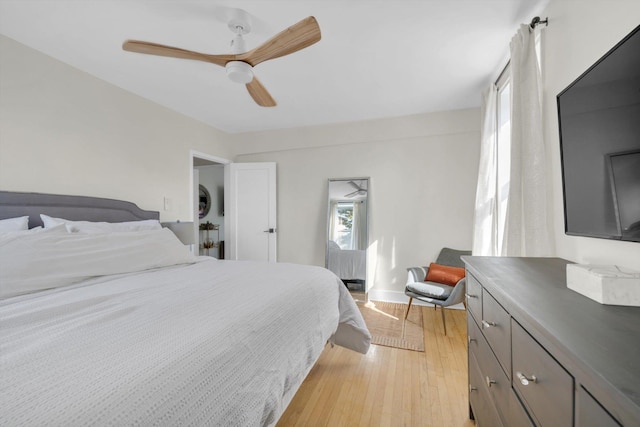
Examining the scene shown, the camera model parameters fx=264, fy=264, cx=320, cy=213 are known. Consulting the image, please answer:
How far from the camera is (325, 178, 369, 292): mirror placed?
11.7 feet

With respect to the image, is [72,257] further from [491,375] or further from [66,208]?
[491,375]

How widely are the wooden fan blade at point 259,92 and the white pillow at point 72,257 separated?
1323 mm

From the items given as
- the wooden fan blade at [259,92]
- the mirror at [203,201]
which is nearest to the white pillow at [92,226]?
the wooden fan blade at [259,92]

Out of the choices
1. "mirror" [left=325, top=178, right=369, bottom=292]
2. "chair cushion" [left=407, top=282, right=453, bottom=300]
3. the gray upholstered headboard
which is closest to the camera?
the gray upholstered headboard

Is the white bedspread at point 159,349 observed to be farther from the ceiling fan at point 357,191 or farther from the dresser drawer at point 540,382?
the ceiling fan at point 357,191

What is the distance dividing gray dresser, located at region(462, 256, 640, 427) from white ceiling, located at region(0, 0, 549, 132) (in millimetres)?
1586

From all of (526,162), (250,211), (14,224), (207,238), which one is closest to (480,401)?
(526,162)

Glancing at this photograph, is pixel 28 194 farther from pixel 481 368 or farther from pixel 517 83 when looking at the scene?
pixel 517 83

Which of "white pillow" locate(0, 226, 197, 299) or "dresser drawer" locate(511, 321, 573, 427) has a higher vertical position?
"white pillow" locate(0, 226, 197, 299)

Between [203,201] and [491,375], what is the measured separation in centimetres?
561

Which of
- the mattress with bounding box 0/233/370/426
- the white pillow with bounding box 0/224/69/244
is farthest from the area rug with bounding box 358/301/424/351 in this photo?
the white pillow with bounding box 0/224/69/244

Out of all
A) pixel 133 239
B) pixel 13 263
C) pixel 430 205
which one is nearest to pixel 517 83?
pixel 430 205

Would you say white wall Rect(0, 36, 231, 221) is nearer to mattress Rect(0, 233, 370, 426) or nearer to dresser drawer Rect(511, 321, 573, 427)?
mattress Rect(0, 233, 370, 426)

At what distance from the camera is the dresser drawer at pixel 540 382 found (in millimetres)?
537
